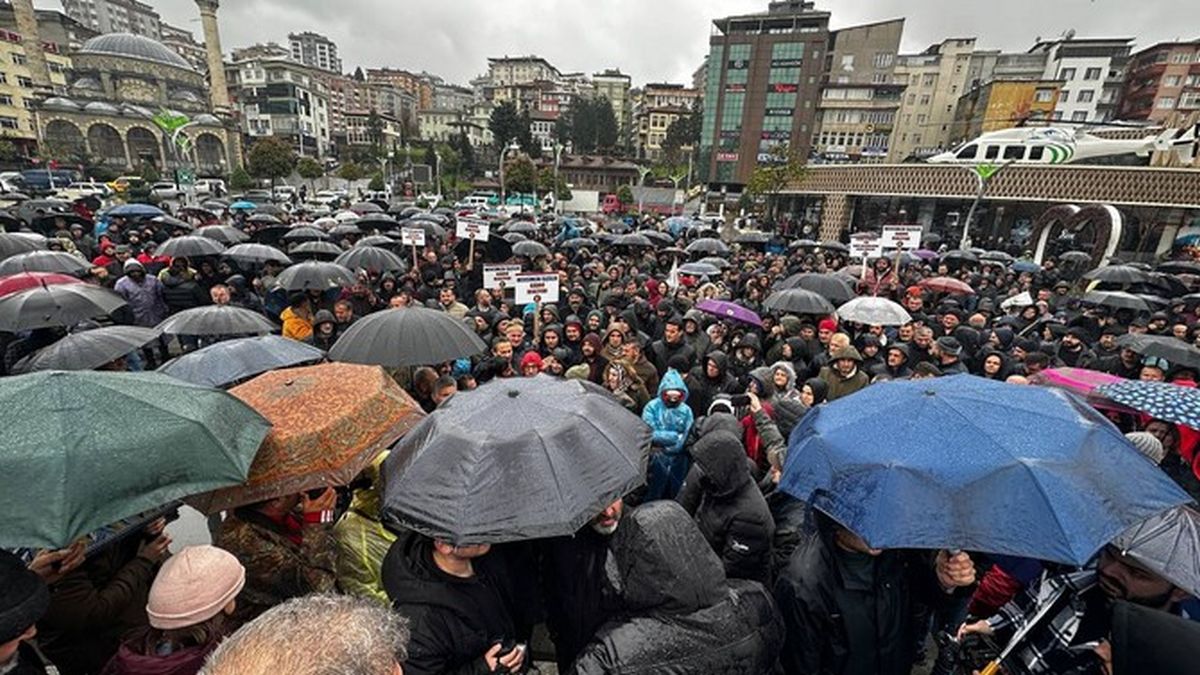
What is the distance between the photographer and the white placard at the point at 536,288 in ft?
22.1

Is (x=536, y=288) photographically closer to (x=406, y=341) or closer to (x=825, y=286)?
(x=406, y=341)

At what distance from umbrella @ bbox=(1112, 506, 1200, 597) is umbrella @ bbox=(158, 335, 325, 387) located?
4.78 m

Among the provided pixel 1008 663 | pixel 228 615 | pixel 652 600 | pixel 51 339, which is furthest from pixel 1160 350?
pixel 51 339

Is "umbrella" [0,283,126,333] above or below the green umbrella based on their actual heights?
below

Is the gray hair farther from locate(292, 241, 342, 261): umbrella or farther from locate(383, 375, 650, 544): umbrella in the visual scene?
locate(292, 241, 342, 261): umbrella

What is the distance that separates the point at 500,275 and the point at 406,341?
10.6ft

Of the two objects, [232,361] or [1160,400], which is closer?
[1160,400]

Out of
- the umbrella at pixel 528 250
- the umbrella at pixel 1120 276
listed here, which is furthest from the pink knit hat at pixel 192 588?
the umbrella at pixel 1120 276

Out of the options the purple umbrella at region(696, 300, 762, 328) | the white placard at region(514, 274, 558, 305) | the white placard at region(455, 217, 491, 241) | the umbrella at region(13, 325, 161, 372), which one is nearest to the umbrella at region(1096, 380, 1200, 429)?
the purple umbrella at region(696, 300, 762, 328)

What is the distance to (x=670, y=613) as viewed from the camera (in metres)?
1.95

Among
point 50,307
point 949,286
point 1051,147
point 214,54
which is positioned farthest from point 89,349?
point 214,54

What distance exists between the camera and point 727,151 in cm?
6069

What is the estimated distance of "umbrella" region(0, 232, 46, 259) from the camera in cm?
888

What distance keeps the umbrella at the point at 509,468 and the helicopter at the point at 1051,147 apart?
32.8 metres
